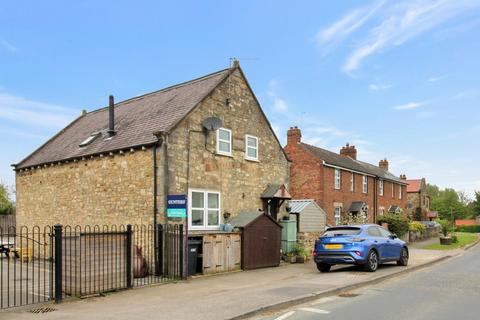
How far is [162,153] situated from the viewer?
15.6 metres

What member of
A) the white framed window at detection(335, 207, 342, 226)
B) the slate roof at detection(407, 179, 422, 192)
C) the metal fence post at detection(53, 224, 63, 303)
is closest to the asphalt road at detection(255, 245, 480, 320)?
the metal fence post at detection(53, 224, 63, 303)

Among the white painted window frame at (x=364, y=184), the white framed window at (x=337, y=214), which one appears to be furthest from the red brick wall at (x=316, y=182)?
the white painted window frame at (x=364, y=184)

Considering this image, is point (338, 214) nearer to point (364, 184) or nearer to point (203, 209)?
point (364, 184)

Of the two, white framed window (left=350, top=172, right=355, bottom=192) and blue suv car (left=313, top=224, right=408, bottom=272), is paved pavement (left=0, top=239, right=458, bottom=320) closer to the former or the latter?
blue suv car (left=313, top=224, right=408, bottom=272)

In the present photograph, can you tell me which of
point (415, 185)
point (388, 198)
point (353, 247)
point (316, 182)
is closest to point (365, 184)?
point (388, 198)

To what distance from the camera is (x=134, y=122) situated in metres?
19.3

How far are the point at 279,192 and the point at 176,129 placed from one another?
20.3ft

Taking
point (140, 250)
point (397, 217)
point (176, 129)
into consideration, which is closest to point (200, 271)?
point (140, 250)

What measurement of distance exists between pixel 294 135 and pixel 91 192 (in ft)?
66.1

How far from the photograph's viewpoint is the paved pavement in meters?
8.80

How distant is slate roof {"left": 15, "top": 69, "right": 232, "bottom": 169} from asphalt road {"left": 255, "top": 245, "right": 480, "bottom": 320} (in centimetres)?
846

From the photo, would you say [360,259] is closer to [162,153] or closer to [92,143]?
[162,153]

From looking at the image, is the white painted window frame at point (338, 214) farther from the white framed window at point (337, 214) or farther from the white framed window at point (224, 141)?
the white framed window at point (224, 141)

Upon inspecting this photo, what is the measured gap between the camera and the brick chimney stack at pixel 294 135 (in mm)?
35388
